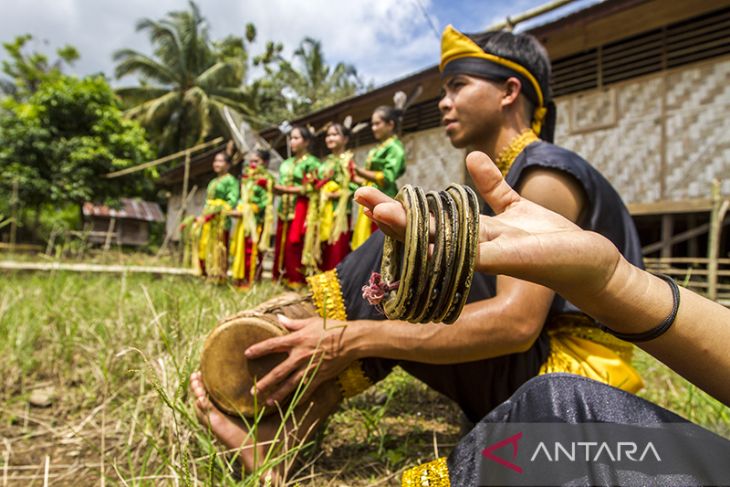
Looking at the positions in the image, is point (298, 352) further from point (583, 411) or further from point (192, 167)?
point (192, 167)

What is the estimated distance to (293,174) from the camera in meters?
5.94

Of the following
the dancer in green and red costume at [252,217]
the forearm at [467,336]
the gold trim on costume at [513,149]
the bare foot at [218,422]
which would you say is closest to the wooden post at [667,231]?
the dancer in green and red costume at [252,217]

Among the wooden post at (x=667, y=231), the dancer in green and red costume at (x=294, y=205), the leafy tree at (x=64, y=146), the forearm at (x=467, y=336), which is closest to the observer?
the forearm at (x=467, y=336)

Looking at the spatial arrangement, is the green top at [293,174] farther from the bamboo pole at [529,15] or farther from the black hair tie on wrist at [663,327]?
the black hair tie on wrist at [663,327]

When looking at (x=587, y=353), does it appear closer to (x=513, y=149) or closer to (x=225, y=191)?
(x=513, y=149)

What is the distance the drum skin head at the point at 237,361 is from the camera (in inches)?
51.5

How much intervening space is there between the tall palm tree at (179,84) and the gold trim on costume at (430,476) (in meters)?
20.2

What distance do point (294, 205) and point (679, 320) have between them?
5.43 m

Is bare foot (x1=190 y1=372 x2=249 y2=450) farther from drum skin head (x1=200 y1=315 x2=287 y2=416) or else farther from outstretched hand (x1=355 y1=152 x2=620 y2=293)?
outstretched hand (x1=355 y1=152 x2=620 y2=293)

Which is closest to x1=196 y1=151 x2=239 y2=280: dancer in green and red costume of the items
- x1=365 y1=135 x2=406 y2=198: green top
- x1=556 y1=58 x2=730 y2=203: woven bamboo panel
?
x1=365 y1=135 x2=406 y2=198: green top

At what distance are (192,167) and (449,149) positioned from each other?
10414 mm

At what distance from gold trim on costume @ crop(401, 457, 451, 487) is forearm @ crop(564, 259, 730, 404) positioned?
0.39 m

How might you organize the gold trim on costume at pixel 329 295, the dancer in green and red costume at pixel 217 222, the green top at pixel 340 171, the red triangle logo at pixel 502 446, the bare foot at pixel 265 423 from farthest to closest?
the dancer in green and red costume at pixel 217 222, the green top at pixel 340 171, the gold trim on costume at pixel 329 295, the bare foot at pixel 265 423, the red triangle logo at pixel 502 446

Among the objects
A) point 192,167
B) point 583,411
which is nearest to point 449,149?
point 583,411
